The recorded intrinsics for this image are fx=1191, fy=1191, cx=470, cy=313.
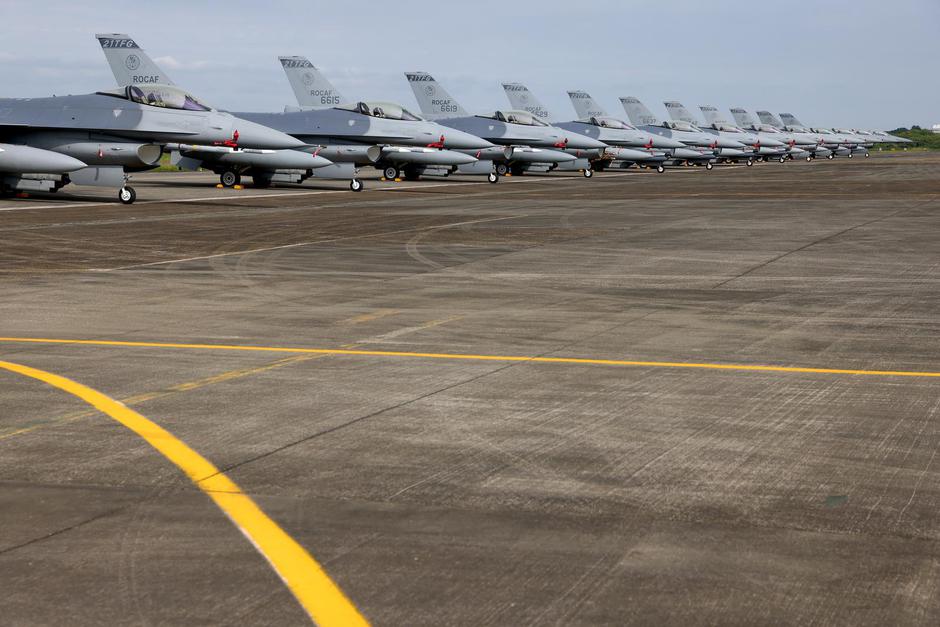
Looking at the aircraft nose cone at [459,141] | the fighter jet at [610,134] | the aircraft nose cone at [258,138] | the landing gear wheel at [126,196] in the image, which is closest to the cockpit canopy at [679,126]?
the fighter jet at [610,134]

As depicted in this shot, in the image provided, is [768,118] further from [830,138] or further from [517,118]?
[517,118]

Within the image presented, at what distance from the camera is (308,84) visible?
175ft

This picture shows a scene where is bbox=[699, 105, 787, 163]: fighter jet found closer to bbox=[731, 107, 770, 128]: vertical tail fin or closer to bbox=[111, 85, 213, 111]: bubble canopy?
bbox=[731, 107, 770, 128]: vertical tail fin

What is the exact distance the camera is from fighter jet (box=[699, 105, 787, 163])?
4097 inches

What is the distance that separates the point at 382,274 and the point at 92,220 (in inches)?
525

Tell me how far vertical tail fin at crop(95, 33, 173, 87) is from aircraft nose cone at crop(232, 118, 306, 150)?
3.08 metres

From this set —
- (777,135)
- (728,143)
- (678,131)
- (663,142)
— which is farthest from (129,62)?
(777,135)

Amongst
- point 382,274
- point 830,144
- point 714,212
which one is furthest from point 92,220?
point 830,144

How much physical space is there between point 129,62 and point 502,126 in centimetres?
2473

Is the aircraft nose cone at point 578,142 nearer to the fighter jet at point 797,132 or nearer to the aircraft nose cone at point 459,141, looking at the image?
the aircraft nose cone at point 459,141

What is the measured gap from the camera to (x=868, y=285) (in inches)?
652

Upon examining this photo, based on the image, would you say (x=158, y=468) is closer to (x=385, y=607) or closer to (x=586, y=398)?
(x=385, y=607)

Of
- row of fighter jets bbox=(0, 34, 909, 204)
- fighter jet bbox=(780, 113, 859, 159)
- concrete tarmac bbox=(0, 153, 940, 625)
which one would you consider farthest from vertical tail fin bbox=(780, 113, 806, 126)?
concrete tarmac bbox=(0, 153, 940, 625)

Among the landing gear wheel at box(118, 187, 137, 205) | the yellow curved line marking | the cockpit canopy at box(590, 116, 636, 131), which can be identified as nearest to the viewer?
the yellow curved line marking
